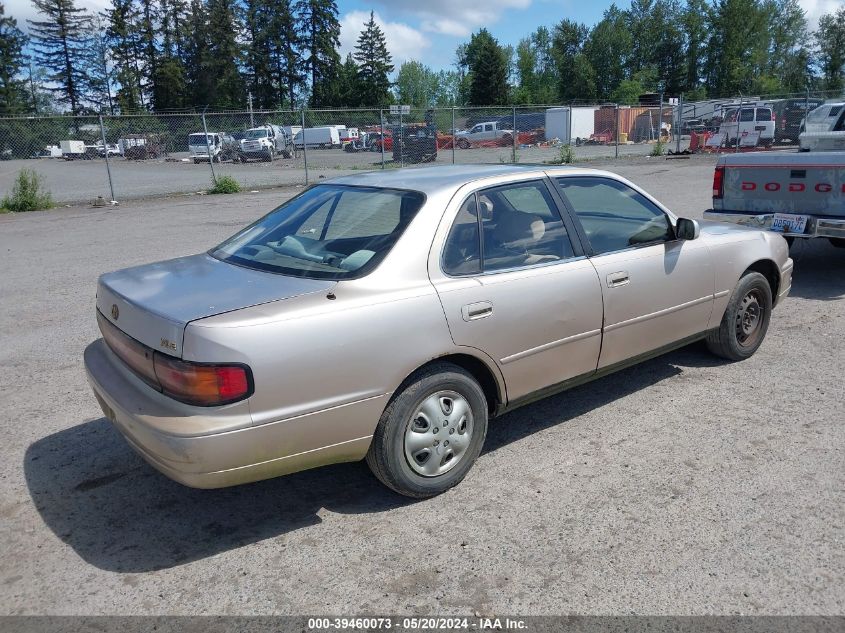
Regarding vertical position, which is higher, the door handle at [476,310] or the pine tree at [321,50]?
the pine tree at [321,50]

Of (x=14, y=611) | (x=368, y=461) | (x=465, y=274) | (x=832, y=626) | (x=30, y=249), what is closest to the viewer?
(x=832, y=626)

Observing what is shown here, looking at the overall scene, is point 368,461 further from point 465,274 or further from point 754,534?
point 754,534

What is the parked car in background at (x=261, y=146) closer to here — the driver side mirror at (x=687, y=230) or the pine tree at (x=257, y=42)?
the driver side mirror at (x=687, y=230)

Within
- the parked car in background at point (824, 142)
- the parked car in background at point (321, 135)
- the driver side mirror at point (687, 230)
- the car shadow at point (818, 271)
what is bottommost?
the car shadow at point (818, 271)

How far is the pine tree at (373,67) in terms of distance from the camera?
91500 millimetres

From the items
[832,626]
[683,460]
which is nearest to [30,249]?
[683,460]

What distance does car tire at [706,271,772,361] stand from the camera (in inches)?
196

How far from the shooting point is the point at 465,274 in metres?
3.52

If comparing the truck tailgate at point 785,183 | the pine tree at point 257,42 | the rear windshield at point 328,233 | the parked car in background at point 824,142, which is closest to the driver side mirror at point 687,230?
the rear windshield at point 328,233

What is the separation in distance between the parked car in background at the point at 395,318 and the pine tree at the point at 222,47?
87.0 meters

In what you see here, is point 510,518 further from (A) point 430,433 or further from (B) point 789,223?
(B) point 789,223

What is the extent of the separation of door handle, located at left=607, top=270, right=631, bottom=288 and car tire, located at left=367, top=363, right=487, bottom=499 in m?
1.10

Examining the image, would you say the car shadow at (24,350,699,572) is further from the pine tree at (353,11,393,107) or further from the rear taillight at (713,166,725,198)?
the pine tree at (353,11,393,107)

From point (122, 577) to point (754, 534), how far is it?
108 inches
